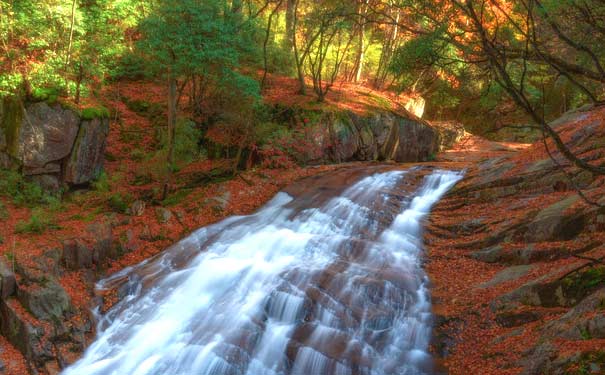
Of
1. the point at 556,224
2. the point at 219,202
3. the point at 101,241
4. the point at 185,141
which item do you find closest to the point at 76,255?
the point at 101,241

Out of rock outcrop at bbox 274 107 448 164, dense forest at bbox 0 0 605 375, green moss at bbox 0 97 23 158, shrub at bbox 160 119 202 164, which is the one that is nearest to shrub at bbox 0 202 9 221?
dense forest at bbox 0 0 605 375

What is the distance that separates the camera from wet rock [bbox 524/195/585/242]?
9.07 m

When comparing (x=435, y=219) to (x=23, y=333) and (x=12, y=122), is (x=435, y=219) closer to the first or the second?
(x=23, y=333)

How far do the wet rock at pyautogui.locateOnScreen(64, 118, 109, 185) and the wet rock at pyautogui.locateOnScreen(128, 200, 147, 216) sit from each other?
106 inches

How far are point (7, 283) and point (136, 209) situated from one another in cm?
427

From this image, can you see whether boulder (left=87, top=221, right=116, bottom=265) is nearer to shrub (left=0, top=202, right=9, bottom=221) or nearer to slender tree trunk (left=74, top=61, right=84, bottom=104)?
shrub (left=0, top=202, right=9, bottom=221)

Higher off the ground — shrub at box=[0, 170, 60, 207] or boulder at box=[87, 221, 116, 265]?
shrub at box=[0, 170, 60, 207]

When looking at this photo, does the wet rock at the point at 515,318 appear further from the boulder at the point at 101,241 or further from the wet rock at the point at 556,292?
the boulder at the point at 101,241

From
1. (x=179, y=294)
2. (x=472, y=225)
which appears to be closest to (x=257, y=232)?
Result: (x=179, y=294)

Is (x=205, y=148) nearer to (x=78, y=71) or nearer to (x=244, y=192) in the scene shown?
(x=244, y=192)

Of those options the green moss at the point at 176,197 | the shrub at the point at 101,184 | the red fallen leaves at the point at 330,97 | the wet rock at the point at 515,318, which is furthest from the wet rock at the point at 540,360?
the red fallen leaves at the point at 330,97

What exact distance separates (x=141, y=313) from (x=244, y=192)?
5856mm

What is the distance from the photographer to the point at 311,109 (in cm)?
1784

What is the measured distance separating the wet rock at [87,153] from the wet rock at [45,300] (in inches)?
231
